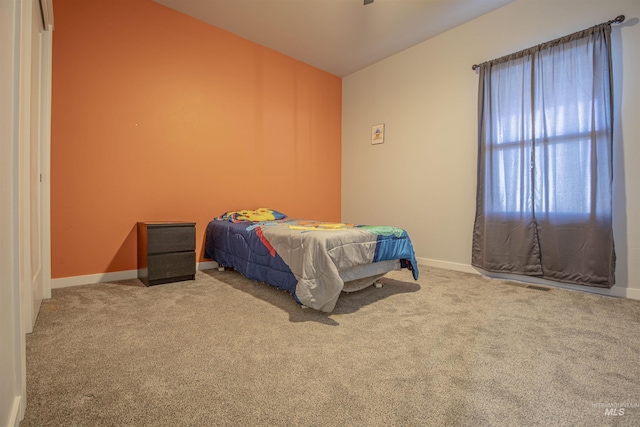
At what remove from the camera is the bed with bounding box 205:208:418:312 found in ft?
6.71

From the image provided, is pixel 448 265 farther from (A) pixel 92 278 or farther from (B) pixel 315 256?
(A) pixel 92 278

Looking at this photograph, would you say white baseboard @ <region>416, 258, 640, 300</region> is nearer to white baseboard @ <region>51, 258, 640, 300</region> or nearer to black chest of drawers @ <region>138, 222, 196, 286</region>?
white baseboard @ <region>51, 258, 640, 300</region>

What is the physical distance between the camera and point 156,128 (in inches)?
125

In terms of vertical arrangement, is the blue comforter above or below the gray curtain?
below

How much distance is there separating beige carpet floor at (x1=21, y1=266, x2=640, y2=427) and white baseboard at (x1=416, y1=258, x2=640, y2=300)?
0.52 feet

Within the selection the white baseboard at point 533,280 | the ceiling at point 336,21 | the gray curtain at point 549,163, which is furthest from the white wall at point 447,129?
the ceiling at point 336,21

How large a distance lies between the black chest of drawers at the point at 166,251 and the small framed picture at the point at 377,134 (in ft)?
9.15

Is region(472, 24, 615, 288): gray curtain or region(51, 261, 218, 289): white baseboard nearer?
region(472, 24, 615, 288): gray curtain

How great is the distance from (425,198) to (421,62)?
1724 mm

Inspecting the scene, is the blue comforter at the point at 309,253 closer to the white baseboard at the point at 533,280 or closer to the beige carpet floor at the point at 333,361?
the beige carpet floor at the point at 333,361

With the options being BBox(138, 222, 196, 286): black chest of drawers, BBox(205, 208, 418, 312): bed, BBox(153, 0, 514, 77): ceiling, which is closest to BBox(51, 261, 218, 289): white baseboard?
BBox(138, 222, 196, 286): black chest of drawers

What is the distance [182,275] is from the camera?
286cm

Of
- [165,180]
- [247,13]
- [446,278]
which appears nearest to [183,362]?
[165,180]

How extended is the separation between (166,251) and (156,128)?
1328 mm
